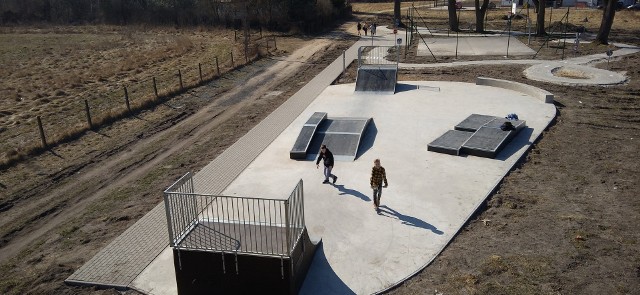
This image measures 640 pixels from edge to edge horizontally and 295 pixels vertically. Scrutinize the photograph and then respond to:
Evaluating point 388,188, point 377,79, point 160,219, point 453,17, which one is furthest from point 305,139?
point 453,17

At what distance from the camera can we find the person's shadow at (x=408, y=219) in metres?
12.3

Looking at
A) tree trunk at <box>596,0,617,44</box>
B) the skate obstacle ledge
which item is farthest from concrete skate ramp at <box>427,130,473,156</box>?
tree trunk at <box>596,0,617,44</box>

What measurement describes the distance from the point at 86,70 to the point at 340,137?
2067 cm

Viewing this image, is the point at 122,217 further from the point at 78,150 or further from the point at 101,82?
the point at 101,82

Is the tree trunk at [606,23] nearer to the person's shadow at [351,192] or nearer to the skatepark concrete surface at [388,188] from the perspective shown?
the skatepark concrete surface at [388,188]

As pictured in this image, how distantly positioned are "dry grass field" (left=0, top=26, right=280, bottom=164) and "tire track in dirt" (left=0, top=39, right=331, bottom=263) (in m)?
3.01

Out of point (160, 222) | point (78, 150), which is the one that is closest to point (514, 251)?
point (160, 222)

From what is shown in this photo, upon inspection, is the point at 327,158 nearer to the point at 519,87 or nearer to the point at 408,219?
the point at 408,219

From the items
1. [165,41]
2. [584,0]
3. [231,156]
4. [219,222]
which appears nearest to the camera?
[219,222]

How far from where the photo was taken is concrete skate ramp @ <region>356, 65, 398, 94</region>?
2431cm

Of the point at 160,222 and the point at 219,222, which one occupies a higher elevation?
the point at 219,222

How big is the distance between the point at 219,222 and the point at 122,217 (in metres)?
3.92

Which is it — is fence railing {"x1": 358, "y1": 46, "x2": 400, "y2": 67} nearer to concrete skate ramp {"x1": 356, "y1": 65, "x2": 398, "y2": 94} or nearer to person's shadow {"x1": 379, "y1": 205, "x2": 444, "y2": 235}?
concrete skate ramp {"x1": 356, "y1": 65, "x2": 398, "y2": 94}

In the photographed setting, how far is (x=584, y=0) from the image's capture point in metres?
66.4
